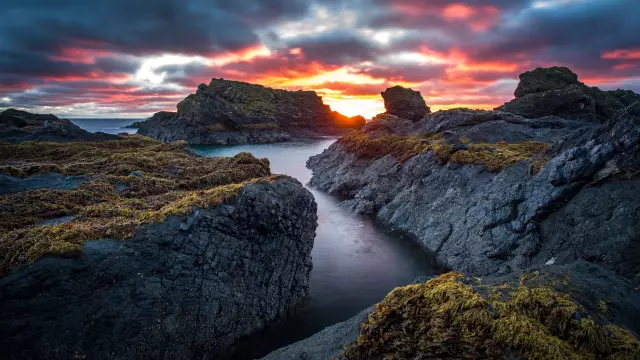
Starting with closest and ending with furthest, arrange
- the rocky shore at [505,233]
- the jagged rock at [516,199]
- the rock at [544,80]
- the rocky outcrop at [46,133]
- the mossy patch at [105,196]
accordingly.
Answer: the rocky shore at [505,233], the mossy patch at [105,196], the jagged rock at [516,199], the rocky outcrop at [46,133], the rock at [544,80]

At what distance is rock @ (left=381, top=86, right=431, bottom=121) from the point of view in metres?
112

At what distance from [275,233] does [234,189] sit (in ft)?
10.4

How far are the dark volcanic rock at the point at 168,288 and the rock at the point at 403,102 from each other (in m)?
102

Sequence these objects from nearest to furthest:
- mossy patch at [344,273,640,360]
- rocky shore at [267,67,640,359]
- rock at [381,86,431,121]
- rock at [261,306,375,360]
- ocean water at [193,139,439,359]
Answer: mossy patch at [344,273,640,360], rocky shore at [267,67,640,359], rock at [261,306,375,360], ocean water at [193,139,439,359], rock at [381,86,431,121]

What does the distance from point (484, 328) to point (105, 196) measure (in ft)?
52.0

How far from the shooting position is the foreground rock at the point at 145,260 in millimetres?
9023

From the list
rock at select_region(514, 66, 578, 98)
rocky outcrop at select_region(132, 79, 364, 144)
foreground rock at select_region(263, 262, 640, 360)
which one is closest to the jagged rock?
foreground rock at select_region(263, 262, 640, 360)

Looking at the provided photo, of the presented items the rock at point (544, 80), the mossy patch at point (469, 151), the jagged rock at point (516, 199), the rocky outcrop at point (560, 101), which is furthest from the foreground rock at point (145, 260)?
the rock at point (544, 80)

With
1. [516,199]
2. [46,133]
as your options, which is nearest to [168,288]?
[516,199]

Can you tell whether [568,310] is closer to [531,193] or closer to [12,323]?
[12,323]

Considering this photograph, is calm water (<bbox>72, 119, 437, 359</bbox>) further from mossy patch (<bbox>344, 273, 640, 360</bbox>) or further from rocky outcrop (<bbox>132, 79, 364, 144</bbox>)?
rocky outcrop (<bbox>132, 79, 364, 144</bbox>)

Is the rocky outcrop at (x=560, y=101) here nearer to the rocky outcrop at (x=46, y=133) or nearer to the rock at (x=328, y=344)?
the rock at (x=328, y=344)

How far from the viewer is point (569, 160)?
64.0ft

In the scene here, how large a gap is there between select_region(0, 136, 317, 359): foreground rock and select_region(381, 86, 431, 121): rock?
101332mm
